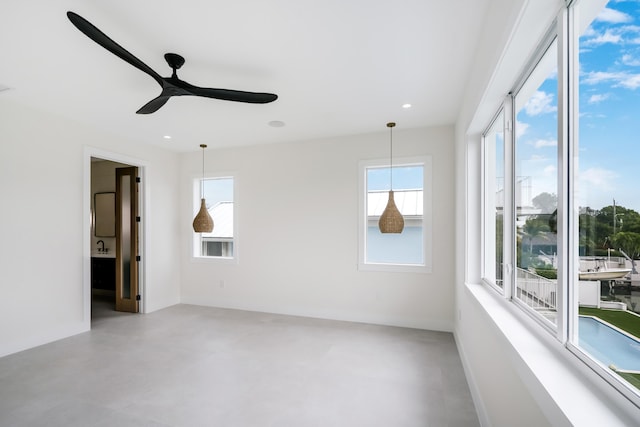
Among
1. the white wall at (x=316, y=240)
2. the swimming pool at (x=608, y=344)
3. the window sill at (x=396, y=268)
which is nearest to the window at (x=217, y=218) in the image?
the white wall at (x=316, y=240)

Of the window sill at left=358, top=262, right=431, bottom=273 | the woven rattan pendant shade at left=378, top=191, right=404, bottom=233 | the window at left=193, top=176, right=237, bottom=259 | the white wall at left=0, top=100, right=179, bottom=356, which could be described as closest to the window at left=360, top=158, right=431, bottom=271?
the window sill at left=358, top=262, right=431, bottom=273

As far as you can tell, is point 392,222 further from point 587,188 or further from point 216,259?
point 216,259

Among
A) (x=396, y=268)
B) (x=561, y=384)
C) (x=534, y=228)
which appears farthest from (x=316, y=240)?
(x=561, y=384)

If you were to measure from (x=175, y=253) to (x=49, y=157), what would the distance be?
2.35m

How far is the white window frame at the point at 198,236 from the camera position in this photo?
5.18 meters

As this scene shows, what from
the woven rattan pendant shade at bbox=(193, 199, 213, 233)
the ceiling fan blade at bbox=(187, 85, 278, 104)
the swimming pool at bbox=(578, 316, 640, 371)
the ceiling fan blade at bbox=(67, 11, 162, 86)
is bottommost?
the swimming pool at bbox=(578, 316, 640, 371)

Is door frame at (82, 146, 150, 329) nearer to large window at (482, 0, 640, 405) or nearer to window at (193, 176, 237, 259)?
window at (193, 176, 237, 259)

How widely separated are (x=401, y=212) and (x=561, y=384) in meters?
3.45

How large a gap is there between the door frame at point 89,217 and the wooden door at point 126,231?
0.11 metres

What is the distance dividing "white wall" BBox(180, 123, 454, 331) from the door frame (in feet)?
2.39

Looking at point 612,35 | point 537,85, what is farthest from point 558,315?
point 537,85

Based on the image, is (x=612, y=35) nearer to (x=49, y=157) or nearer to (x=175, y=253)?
(x=49, y=157)

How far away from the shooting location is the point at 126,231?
16.6ft

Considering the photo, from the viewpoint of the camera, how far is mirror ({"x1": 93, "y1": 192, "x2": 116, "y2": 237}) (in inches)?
238
